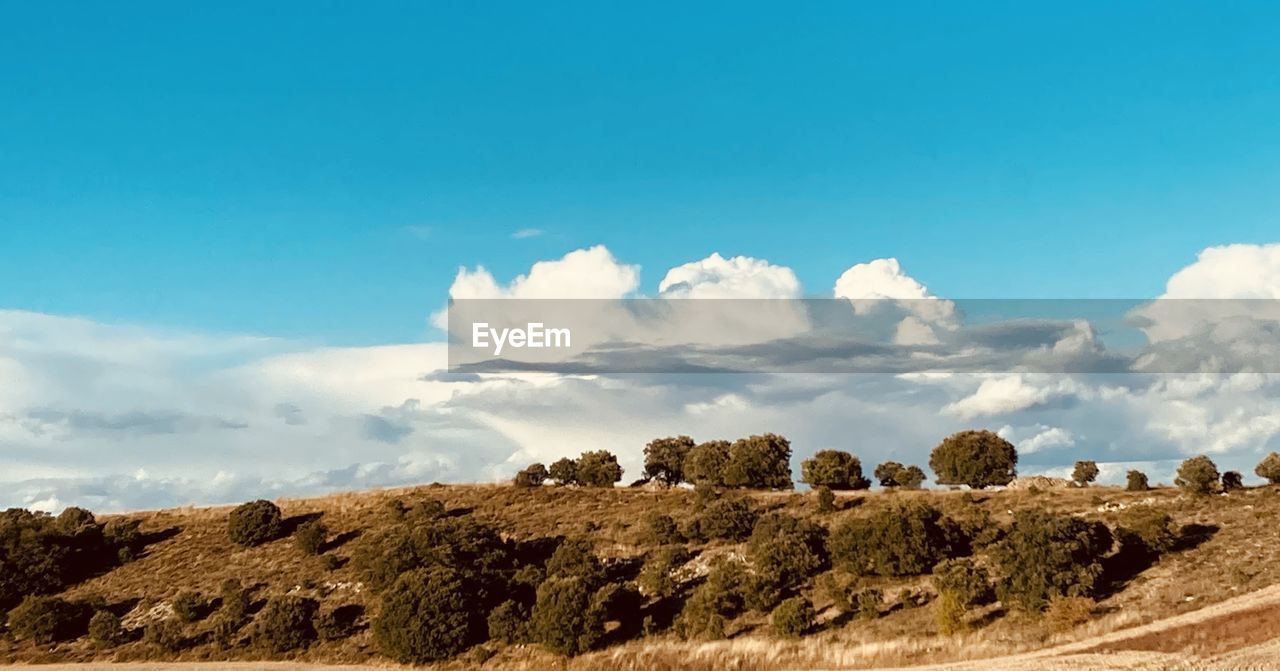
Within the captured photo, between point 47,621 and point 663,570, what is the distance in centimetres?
4315

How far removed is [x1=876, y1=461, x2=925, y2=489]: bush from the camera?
90812 millimetres

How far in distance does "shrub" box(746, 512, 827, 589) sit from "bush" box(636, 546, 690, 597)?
5.18m

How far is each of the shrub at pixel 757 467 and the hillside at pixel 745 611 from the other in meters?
5.32

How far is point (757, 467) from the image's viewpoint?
92125 millimetres

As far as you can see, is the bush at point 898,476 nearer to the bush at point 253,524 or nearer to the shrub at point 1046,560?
the shrub at point 1046,560

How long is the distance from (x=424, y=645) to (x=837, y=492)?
46.1 m

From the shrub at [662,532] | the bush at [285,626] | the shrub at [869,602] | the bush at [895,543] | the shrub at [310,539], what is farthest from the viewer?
the shrub at [310,539]

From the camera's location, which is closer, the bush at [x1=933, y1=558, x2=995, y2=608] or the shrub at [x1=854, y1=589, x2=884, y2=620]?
the bush at [x1=933, y1=558, x2=995, y2=608]

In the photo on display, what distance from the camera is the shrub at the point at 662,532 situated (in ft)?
232

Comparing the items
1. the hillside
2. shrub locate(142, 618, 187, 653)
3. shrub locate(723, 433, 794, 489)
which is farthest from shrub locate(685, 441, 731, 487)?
shrub locate(142, 618, 187, 653)

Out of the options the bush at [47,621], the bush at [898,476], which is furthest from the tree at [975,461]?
the bush at [47,621]

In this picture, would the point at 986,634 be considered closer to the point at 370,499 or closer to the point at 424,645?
the point at 424,645

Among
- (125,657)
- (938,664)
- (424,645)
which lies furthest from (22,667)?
(938,664)

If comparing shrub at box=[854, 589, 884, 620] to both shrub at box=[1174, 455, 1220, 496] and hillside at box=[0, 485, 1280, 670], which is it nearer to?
hillside at box=[0, 485, 1280, 670]
